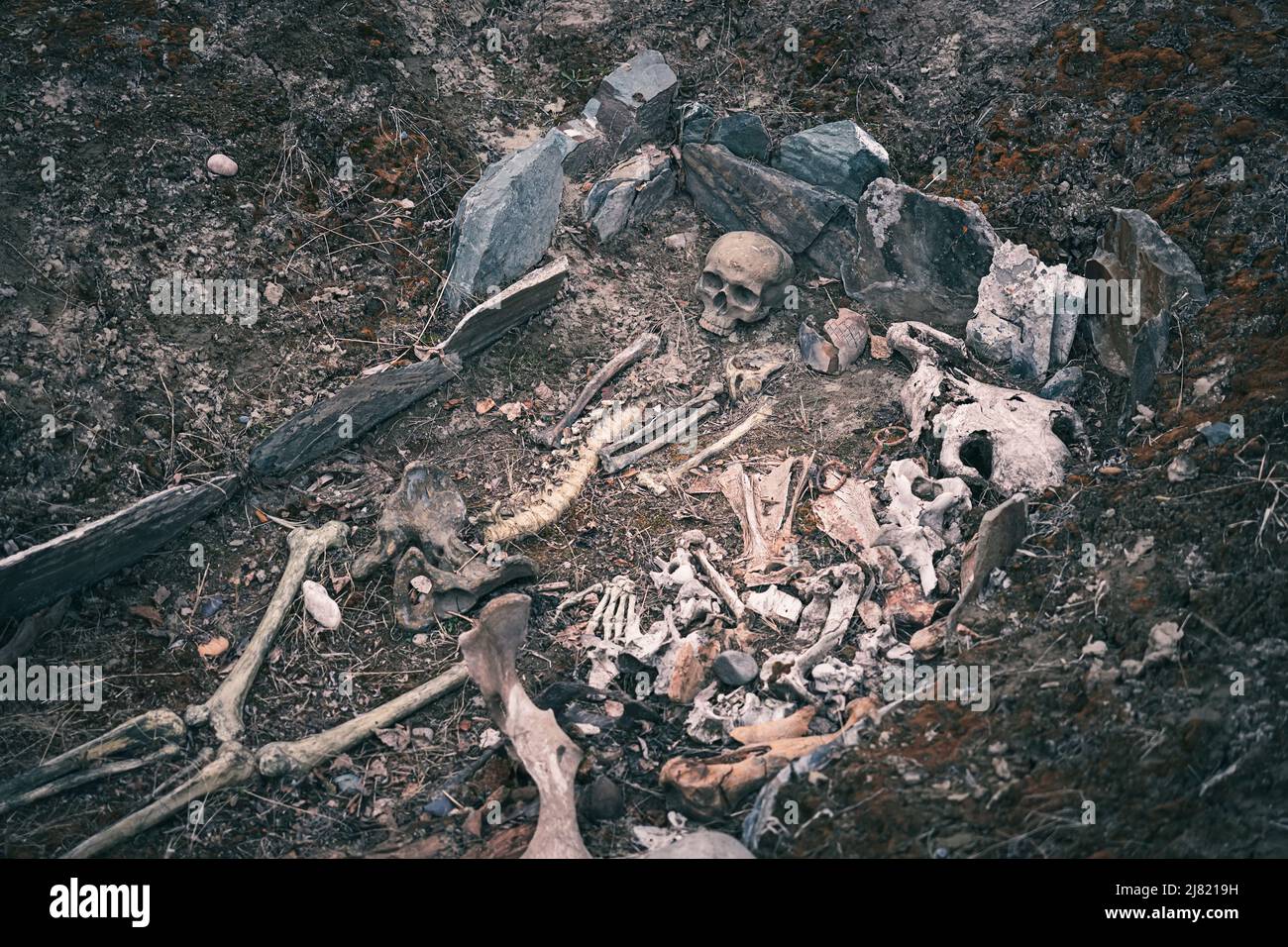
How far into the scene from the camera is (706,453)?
4.68 m

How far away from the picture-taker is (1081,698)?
318 cm

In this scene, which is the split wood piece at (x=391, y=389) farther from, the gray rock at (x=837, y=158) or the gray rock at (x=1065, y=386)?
the gray rock at (x=1065, y=386)

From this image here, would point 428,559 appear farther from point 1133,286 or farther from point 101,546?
point 1133,286

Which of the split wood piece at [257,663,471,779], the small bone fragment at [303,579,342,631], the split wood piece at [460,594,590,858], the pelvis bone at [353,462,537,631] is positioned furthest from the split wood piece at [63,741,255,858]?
the split wood piece at [460,594,590,858]

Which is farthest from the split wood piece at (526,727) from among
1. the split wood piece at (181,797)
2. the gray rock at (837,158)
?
the gray rock at (837,158)

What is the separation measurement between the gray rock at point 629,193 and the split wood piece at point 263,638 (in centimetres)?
257

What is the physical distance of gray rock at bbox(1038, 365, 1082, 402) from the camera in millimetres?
4465

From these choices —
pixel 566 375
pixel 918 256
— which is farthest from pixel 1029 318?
pixel 566 375

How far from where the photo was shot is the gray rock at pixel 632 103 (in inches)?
219

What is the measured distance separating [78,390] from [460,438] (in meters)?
1.93

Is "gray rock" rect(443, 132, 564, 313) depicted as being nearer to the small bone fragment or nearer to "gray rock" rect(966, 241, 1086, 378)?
the small bone fragment

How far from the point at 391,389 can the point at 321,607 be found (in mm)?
1279
